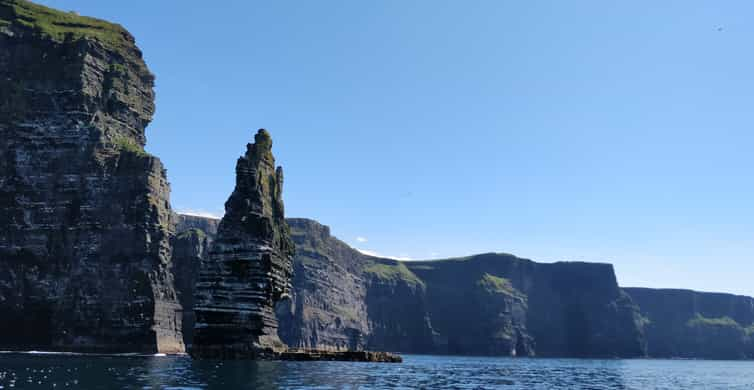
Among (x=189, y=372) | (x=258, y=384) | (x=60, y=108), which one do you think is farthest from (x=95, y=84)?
(x=258, y=384)

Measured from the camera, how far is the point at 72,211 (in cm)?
13900

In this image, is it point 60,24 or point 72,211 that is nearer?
point 72,211

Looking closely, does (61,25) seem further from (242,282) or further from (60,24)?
(242,282)

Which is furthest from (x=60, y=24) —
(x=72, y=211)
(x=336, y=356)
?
(x=336, y=356)

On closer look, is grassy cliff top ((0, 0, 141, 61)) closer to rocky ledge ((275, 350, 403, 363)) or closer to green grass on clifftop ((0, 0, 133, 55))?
green grass on clifftop ((0, 0, 133, 55))

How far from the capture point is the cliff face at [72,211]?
131 metres

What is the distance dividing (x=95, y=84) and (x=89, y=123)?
1004 centimetres

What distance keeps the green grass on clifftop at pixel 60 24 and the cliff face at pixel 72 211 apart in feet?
1.45

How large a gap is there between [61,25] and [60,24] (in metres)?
0.40

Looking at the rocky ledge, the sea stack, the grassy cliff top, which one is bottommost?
the rocky ledge

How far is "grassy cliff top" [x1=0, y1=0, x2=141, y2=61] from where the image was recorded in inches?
5758

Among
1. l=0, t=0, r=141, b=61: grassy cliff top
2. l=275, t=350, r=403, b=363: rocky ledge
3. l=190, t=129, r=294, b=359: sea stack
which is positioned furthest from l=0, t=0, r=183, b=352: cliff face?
l=190, t=129, r=294, b=359: sea stack

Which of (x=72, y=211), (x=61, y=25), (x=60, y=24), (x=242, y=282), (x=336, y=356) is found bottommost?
(x=336, y=356)

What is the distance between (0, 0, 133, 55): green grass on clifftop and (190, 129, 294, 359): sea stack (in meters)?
63.3
